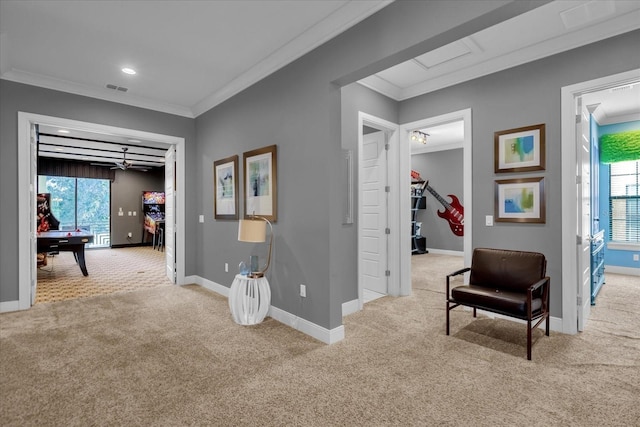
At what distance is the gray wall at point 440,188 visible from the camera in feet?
27.4

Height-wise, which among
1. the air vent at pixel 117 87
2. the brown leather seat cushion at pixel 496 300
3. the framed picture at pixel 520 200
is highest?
the air vent at pixel 117 87

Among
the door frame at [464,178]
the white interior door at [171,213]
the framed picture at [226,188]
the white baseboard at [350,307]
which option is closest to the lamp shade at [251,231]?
the framed picture at [226,188]

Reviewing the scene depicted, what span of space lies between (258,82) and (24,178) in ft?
9.71

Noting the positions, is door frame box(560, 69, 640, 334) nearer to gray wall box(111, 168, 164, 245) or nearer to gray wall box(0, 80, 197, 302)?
gray wall box(0, 80, 197, 302)

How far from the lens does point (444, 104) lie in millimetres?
3908

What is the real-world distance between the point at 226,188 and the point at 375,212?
2.04 metres

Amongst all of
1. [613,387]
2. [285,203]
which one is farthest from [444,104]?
[613,387]

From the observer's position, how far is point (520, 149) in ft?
10.7

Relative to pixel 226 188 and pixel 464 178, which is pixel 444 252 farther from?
pixel 226 188

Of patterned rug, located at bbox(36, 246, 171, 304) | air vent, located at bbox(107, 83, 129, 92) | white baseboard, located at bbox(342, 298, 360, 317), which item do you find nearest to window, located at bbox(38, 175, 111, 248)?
patterned rug, located at bbox(36, 246, 171, 304)

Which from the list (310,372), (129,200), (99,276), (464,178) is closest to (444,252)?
(464,178)

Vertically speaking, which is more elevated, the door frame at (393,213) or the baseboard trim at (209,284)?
the door frame at (393,213)

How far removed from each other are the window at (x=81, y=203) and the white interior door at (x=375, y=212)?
9.12m

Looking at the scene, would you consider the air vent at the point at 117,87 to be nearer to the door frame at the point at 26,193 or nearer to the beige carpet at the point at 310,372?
the door frame at the point at 26,193
